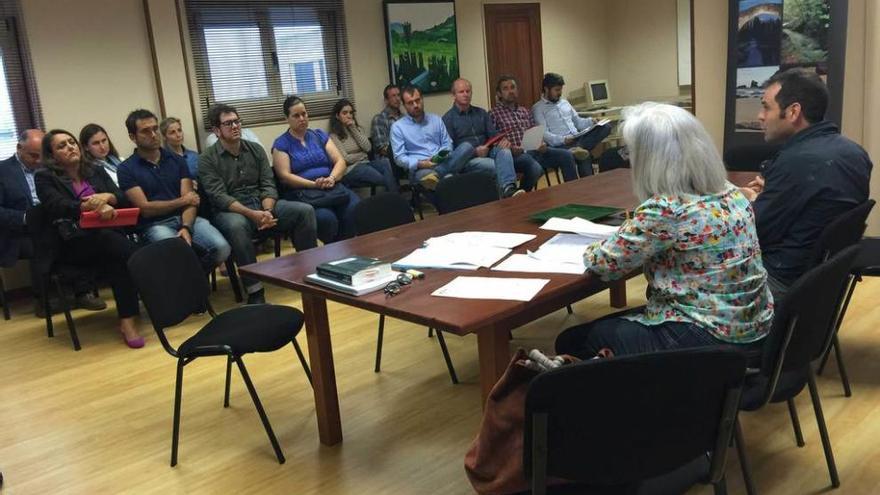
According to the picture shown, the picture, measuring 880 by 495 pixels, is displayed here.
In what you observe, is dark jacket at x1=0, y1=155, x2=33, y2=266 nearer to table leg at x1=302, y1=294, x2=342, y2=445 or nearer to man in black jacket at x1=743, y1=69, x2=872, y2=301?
table leg at x1=302, y1=294, x2=342, y2=445

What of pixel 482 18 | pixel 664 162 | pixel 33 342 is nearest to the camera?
pixel 664 162

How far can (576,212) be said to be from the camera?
2.84 metres

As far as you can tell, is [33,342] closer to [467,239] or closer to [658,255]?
[467,239]

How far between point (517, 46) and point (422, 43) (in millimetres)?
1522

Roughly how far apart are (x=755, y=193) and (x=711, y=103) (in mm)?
2061

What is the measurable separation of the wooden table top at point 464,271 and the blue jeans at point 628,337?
12cm

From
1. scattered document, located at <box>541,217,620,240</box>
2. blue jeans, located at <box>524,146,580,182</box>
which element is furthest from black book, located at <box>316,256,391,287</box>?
blue jeans, located at <box>524,146,580,182</box>

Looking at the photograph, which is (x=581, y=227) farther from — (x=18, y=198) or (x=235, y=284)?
(x=18, y=198)

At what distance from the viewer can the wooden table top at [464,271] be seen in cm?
186

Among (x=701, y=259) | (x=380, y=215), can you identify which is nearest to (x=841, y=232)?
(x=701, y=259)

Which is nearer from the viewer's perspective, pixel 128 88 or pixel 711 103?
pixel 711 103

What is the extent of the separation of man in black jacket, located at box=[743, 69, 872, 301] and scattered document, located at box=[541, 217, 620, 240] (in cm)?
52

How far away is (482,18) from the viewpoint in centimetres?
789

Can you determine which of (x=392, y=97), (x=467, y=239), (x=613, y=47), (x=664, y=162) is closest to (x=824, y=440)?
(x=664, y=162)
